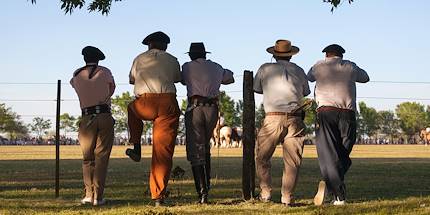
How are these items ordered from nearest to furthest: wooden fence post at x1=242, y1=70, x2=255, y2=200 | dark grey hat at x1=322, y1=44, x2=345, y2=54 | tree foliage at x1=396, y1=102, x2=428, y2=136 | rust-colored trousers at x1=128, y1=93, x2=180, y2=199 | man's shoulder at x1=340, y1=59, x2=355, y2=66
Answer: rust-colored trousers at x1=128, y1=93, x2=180, y2=199 → man's shoulder at x1=340, y1=59, x2=355, y2=66 → dark grey hat at x1=322, y1=44, x2=345, y2=54 → wooden fence post at x1=242, y1=70, x2=255, y2=200 → tree foliage at x1=396, y1=102, x2=428, y2=136

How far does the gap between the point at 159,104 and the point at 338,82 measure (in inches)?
84.7

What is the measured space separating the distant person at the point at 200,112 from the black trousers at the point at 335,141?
1310mm

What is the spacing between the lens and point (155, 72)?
9648 millimetres

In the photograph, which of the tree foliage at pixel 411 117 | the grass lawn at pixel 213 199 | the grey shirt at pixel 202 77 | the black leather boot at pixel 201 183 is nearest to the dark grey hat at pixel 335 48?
the grey shirt at pixel 202 77

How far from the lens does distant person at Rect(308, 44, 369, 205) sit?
9852 mm

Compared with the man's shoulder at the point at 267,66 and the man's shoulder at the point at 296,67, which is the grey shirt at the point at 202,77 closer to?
the man's shoulder at the point at 267,66

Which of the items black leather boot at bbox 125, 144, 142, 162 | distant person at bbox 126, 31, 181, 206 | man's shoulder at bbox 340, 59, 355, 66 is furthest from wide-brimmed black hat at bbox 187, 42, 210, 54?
man's shoulder at bbox 340, 59, 355, 66

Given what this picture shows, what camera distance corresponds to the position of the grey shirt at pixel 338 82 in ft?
32.3

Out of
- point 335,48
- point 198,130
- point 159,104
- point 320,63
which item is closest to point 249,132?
point 198,130

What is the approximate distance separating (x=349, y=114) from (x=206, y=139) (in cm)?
174

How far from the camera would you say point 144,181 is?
49.6 feet

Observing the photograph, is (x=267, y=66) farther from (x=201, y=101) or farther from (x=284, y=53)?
(x=201, y=101)

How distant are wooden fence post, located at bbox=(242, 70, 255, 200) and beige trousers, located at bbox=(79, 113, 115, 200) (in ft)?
5.54

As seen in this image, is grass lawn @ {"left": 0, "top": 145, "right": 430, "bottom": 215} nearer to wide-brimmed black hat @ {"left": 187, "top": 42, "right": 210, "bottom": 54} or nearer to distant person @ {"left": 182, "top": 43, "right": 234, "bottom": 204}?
distant person @ {"left": 182, "top": 43, "right": 234, "bottom": 204}
